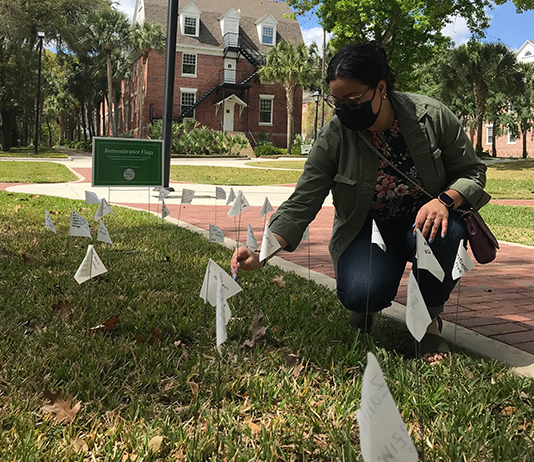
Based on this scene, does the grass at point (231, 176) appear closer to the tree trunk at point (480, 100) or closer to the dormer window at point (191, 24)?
the tree trunk at point (480, 100)

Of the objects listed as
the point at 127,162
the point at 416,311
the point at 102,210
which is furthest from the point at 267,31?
the point at 416,311

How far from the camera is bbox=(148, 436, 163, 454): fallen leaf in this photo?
69.2 inches

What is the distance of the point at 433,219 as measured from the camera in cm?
255

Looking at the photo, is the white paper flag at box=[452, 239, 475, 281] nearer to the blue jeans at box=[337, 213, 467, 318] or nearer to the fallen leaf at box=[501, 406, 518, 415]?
the blue jeans at box=[337, 213, 467, 318]

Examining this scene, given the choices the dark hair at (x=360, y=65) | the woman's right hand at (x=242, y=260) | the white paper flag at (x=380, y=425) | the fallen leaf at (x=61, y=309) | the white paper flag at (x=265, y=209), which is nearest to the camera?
the white paper flag at (x=380, y=425)

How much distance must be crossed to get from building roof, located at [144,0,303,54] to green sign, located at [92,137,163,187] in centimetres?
3349

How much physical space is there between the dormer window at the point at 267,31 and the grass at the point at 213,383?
40682 mm

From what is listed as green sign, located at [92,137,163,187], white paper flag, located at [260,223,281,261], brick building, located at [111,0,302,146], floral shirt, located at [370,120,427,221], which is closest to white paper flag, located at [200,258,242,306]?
white paper flag, located at [260,223,281,261]

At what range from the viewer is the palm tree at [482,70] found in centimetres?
3048

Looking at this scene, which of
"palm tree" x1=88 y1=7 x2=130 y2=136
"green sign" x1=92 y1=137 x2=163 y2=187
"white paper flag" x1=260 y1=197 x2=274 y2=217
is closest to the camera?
"white paper flag" x1=260 y1=197 x2=274 y2=217

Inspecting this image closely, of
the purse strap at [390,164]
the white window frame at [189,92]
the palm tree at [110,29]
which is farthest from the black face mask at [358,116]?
the palm tree at [110,29]

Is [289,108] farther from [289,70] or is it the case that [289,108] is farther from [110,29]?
[110,29]

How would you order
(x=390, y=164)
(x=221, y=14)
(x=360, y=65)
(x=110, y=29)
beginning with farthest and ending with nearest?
(x=221, y=14) → (x=110, y=29) → (x=390, y=164) → (x=360, y=65)

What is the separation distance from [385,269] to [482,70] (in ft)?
104
